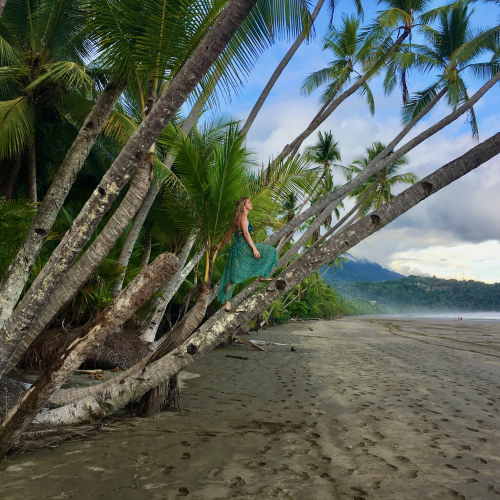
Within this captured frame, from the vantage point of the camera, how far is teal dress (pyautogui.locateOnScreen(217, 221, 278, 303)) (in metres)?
3.96

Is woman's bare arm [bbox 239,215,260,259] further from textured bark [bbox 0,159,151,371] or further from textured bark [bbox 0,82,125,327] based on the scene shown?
textured bark [bbox 0,82,125,327]

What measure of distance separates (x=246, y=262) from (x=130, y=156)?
163 cm

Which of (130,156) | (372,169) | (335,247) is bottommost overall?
(335,247)

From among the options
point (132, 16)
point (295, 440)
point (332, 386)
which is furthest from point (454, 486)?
point (132, 16)

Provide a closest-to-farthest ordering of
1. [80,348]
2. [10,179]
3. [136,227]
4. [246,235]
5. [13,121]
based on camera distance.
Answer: [80,348]
[246,235]
[13,121]
[136,227]
[10,179]

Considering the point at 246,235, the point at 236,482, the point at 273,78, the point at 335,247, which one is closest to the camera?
the point at 236,482

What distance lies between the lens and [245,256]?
13.3 ft

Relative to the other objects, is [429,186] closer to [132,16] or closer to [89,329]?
[89,329]

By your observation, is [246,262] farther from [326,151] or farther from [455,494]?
[326,151]

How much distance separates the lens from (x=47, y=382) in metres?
2.74

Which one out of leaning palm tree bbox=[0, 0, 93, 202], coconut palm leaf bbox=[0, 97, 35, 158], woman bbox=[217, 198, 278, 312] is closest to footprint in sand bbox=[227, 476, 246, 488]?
A: woman bbox=[217, 198, 278, 312]

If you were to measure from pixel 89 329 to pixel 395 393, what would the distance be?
Answer: 478cm

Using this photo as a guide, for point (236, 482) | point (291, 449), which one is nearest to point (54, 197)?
point (236, 482)

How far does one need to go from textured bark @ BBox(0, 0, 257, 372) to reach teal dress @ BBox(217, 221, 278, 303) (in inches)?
56.3
